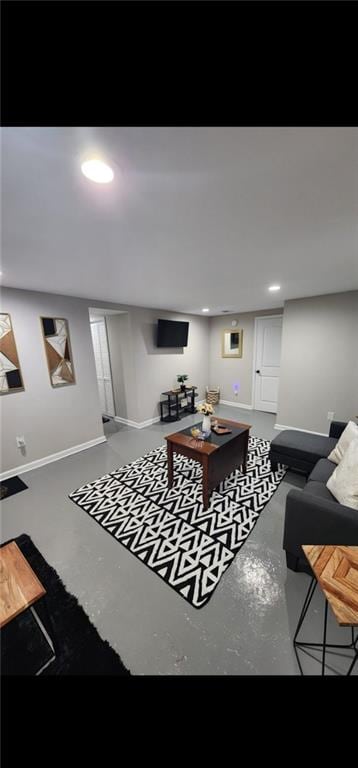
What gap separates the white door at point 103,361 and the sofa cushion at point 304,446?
333 cm

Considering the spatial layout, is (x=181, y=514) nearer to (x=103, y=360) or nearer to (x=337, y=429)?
(x=337, y=429)

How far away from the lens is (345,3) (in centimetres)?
51

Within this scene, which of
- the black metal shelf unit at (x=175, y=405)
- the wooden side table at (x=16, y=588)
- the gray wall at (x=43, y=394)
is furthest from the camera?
the black metal shelf unit at (x=175, y=405)

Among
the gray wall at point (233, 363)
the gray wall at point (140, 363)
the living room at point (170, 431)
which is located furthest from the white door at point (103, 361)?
the gray wall at point (233, 363)

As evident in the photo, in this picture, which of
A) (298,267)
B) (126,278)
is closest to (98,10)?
(126,278)

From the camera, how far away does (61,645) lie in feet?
4.08

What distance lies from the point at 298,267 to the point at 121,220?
68.1 inches

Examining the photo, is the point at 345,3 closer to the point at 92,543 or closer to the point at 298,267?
the point at 298,267

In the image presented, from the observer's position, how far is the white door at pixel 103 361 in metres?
4.53

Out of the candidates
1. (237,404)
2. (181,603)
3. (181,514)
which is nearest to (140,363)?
(237,404)

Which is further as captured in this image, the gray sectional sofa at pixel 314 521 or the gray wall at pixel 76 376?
the gray wall at pixel 76 376

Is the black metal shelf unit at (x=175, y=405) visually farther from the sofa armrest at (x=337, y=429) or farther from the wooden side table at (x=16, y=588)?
the wooden side table at (x=16, y=588)

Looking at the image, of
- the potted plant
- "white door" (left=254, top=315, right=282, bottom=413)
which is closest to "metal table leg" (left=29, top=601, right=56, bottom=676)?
the potted plant

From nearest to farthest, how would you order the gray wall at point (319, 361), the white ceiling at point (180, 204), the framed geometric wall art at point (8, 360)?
the white ceiling at point (180, 204) < the framed geometric wall art at point (8, 360) < the gray wall at point (319, 361)
